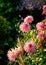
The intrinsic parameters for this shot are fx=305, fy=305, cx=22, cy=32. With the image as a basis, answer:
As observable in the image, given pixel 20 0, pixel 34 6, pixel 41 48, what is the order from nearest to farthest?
pixel 41 48 → pixel 34 6 → pixel 20 0

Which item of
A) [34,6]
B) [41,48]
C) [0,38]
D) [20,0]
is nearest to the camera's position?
[41,48]

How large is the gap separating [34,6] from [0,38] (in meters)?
2.65

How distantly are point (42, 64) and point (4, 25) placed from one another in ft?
7.76

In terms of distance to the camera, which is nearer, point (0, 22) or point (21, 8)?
point (0, 22)

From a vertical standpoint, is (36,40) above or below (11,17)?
below

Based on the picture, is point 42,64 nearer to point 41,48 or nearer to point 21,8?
point 41,48

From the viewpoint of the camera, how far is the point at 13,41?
6.20m

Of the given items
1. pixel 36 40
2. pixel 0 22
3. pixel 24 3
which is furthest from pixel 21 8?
pixel 36 40

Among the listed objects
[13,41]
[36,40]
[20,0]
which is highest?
[20,0]

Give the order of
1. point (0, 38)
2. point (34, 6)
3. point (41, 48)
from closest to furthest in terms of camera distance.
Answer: point (41, 48) < point (0, 38) < point (34, 6)

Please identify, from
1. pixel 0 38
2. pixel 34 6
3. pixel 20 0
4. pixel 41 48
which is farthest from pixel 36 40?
pixel 20 0

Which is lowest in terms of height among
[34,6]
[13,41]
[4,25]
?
[13,41]

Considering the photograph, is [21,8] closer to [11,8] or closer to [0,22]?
[11,8]

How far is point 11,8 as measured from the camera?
8.76 meters
